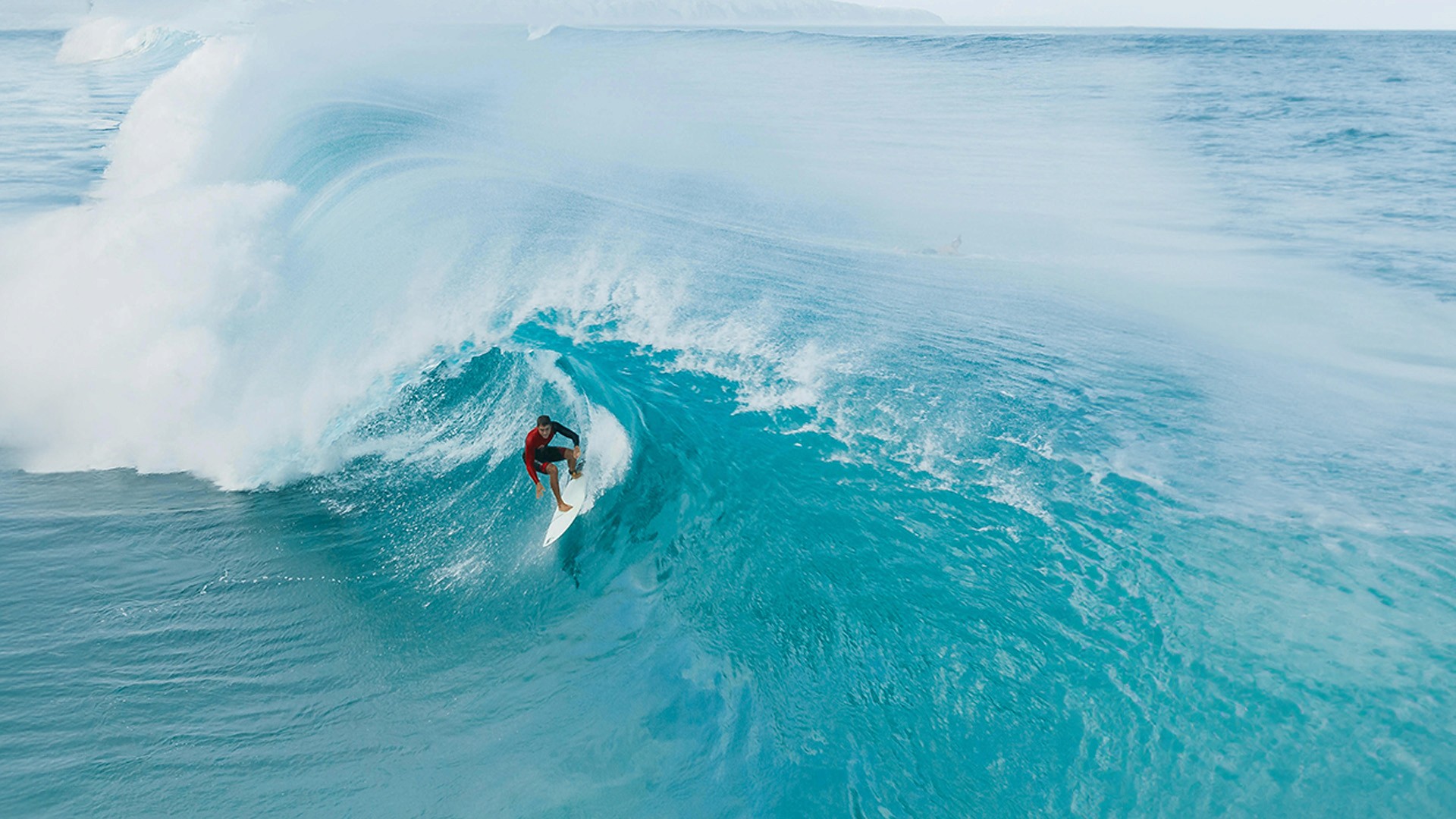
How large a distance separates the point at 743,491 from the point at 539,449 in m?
2.23

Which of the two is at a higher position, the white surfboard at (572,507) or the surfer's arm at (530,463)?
the surfer's arm at (530,463)

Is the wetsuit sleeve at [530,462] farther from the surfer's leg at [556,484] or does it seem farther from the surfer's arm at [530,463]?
the surfer's leg at [556,484]

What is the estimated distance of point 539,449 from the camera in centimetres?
737

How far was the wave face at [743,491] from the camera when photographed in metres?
5.45

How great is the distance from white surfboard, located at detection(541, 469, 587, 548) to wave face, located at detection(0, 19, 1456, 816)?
0.18m

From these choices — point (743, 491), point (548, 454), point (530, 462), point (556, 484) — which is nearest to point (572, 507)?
point (556, 484)

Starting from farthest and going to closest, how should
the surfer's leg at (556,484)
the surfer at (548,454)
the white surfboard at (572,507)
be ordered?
1. the white surfboard at (572,507)
2. the surfer's leg at (556,484)
3. the surfer at (548,454)

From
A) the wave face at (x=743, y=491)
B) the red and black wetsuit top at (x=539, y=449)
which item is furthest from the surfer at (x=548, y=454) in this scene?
the wave face at (x=743, y=491)

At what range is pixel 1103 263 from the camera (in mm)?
13500

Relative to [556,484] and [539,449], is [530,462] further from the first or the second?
[556,484]

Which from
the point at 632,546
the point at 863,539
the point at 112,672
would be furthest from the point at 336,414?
the point at 863,539

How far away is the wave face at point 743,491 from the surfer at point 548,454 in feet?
1.70

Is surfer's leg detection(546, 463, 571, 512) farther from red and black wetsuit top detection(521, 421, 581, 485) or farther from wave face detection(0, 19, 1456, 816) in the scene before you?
wave face detection(0, 19, 1456, 816)

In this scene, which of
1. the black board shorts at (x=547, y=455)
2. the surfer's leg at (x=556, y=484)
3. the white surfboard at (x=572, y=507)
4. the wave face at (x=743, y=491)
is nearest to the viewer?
the wave face at (x=743, y=491)
